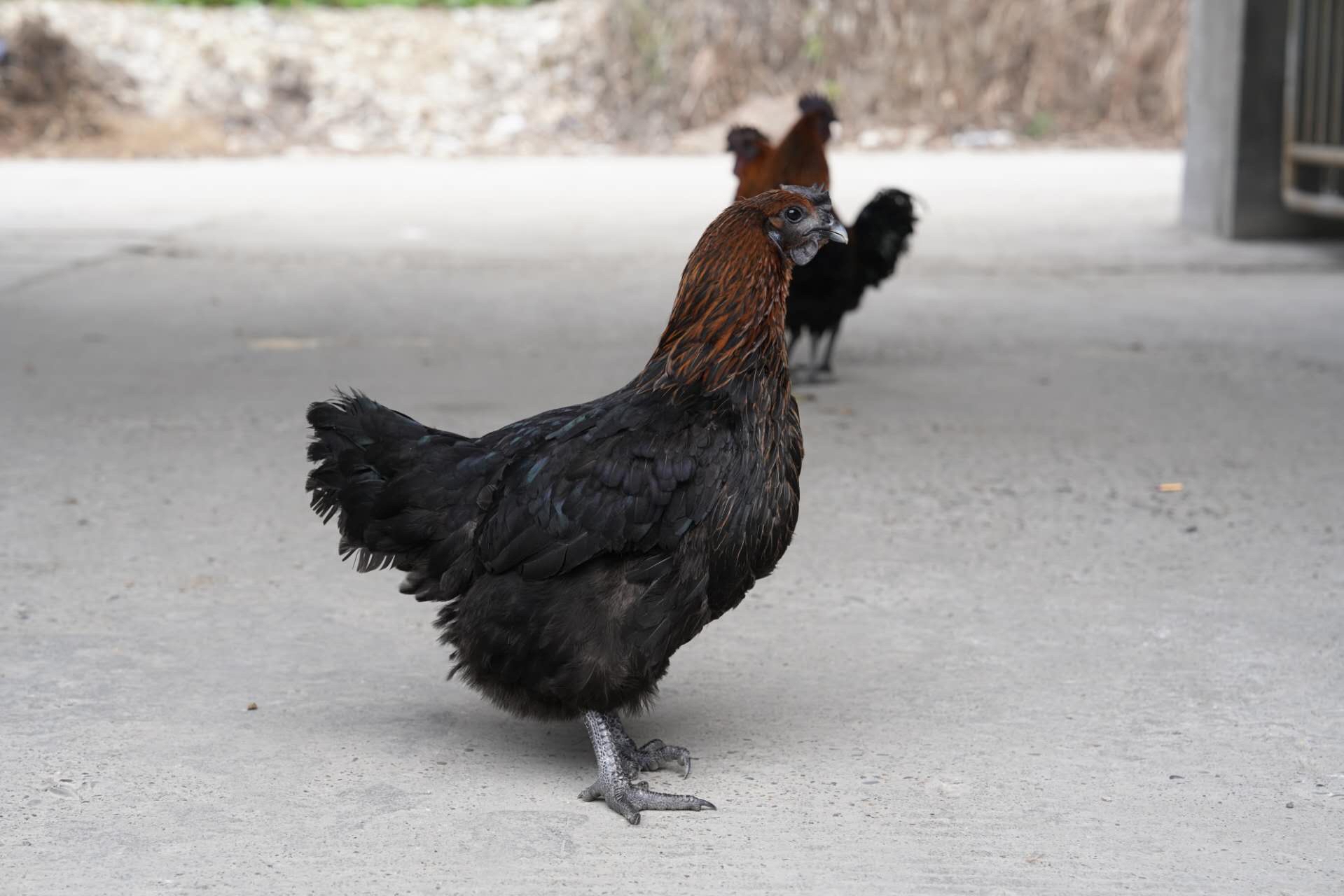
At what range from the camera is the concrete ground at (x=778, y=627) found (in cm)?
321

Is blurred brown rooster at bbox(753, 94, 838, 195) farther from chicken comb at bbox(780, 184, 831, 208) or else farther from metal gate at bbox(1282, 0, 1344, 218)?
metal gate at bbox(1282, 0, 1344, 218)

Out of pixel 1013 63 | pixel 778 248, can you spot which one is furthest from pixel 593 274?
pixel 1013 63

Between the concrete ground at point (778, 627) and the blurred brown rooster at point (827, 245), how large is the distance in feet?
1.36

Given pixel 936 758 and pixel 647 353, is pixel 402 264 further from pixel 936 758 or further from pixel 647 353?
pixel 936 758

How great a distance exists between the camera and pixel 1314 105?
12656 millimetres

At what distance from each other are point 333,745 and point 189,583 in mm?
1412

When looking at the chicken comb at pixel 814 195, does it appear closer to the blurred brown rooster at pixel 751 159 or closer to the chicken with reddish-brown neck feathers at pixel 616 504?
the chicken with reddish-brown neck feathers at pixel 616 504

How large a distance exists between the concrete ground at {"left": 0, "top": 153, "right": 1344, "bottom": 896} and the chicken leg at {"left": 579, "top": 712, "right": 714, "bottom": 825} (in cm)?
4

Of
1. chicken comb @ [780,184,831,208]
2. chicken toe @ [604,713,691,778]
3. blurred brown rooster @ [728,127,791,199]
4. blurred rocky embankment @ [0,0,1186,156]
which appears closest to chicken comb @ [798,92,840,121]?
blurred brown rooster @ [728,127,791,199]

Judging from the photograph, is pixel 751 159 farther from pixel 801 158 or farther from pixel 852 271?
pixel 852 271

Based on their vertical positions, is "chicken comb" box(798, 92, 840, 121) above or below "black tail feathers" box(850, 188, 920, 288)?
above

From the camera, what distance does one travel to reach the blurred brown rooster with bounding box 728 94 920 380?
768 cm

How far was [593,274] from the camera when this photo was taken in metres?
11.5

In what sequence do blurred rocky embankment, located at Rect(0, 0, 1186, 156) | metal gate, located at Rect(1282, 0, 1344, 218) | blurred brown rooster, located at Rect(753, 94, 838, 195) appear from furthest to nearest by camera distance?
blurred rocky embankment, located at Rect(0, 0, 1186, 156) → metal gate, located at Rect(1282, 0, 1344, 218) → blurred brown rooster, located at Rect(753, 94, 838, 195)
